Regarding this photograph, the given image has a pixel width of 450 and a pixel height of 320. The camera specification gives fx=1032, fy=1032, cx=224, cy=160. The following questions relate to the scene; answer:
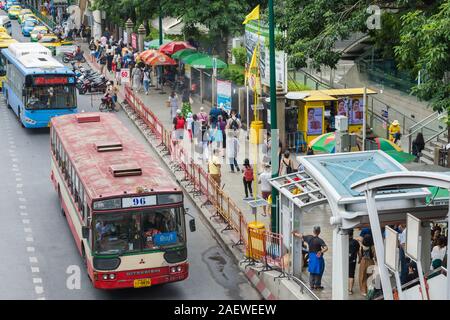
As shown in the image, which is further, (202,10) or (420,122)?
(202,10)

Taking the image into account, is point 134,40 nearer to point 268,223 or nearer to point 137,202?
point 268,223

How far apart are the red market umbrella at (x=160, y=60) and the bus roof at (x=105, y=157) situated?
67.4 ft

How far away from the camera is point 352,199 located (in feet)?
62.0

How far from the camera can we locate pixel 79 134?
91.6 feet

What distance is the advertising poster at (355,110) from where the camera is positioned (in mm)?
37688

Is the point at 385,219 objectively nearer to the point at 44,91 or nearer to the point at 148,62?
the point at 44,91

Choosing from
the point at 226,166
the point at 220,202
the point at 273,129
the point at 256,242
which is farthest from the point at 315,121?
the point at 256,242

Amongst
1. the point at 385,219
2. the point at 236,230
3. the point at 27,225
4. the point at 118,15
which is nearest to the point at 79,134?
the point at 27,225

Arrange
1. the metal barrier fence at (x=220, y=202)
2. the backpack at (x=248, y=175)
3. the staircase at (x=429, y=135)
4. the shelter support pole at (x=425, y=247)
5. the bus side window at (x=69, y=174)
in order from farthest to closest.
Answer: the staircase at (x=429, y=135) → the backpack at (x=248, y=175) → the bus side window at (x=69, y=174) → the metal barrier fence at (x=220, y=202) → the shelter support pole at (x=425, y=247)

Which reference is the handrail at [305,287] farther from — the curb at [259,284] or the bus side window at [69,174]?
the bus side window at [69,174]

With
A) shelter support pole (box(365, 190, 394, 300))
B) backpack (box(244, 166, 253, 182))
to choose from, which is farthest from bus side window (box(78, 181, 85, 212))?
shelter support pole (box(365, 190, 394, 300))

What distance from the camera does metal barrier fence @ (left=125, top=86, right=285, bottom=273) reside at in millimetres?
23609

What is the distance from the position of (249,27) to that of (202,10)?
17.4m

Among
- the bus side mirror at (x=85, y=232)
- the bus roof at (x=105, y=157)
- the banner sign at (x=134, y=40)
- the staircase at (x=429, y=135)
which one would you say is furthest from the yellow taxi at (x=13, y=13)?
the bus side mirror at (x=85, y=232)
